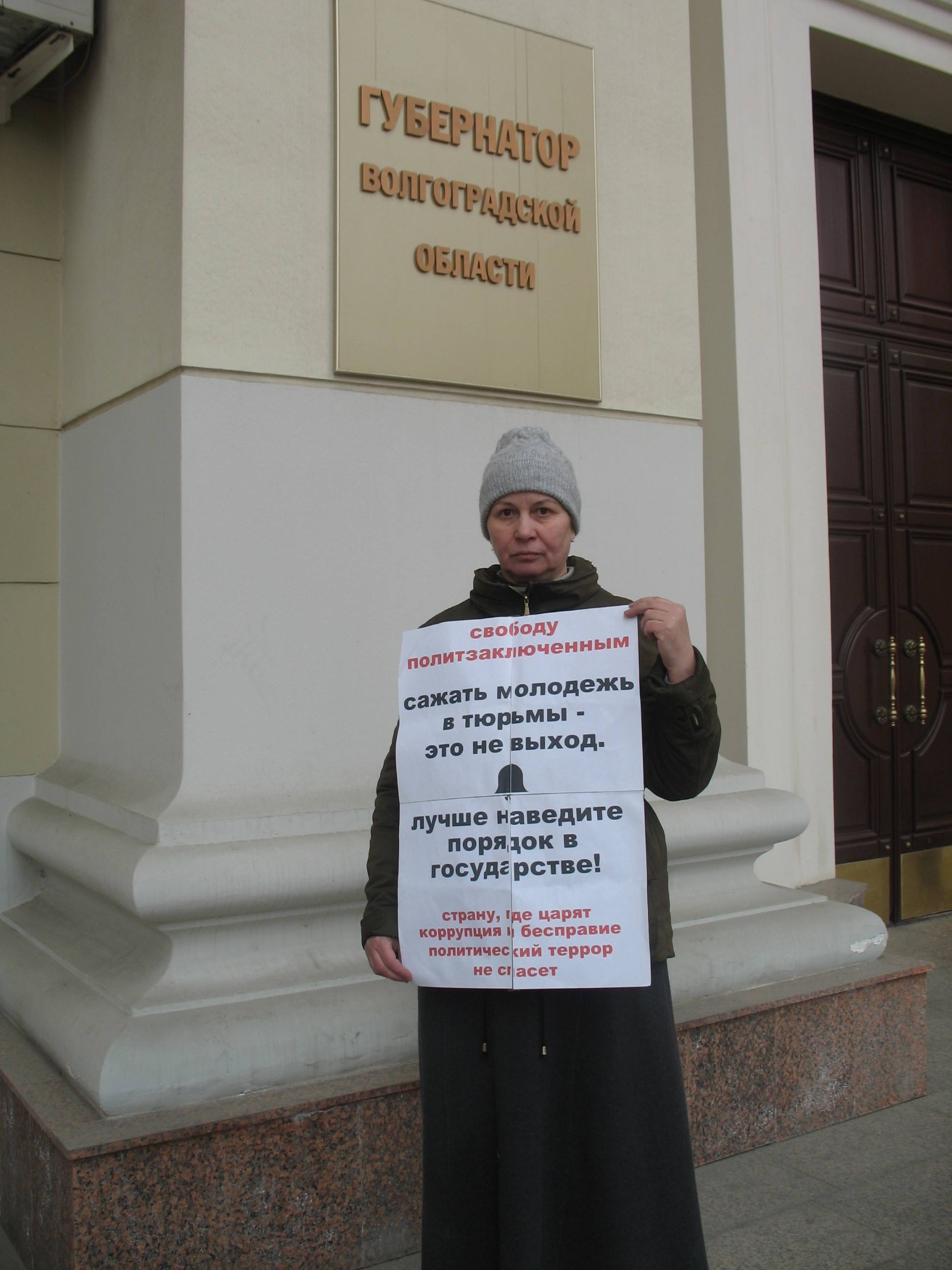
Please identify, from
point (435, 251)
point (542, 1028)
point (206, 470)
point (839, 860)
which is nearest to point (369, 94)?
point (435, 251)

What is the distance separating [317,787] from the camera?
318 cm

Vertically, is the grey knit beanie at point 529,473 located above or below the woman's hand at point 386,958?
above

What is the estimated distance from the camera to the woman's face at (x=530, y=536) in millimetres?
2195

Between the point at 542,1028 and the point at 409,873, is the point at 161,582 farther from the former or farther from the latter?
the point at 542,1028

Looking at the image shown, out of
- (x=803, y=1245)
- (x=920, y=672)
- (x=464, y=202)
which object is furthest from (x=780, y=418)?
(x=803, y=1245)

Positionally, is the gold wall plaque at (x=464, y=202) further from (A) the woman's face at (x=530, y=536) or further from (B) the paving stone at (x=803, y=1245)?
(B) the paving stone at (x=803, y=1245)

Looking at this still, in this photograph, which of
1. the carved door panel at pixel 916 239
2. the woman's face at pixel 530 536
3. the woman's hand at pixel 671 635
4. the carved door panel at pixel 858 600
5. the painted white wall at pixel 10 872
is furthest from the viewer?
the carved door panel at pixel 916 239

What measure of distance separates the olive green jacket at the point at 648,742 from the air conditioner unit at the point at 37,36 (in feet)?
7.71

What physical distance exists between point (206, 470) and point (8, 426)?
1085 millimetres

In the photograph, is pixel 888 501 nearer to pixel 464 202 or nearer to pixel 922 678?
pixel 922 678

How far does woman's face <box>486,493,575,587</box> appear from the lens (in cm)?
220

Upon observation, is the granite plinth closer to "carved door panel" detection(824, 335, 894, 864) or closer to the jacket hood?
the jacket hood

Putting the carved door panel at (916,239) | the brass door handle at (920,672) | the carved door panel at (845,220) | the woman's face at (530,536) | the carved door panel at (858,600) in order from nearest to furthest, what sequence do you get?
1. the woman's face at (530,536)
2. the carved door panel at (858,600)
3. the carved door panel at (845,220)
4. the brass door handle at (920,672)
5. the carved door panel at (916,239)

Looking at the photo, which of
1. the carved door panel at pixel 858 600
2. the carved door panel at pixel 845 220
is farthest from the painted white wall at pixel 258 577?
the carved door panel at pixel 845 220
